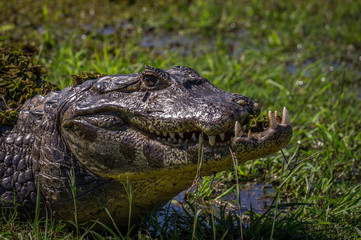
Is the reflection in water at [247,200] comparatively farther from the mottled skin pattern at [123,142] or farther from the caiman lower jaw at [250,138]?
the caiman lower jaw at [250,138]

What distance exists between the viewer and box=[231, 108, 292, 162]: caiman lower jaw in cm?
255

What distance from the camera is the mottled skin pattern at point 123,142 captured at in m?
2.63

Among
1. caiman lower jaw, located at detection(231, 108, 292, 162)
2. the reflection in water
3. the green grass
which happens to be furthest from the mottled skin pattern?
the reflection in water

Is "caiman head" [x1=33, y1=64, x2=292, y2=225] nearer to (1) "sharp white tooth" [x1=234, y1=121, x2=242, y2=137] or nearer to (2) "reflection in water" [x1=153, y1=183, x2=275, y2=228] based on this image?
(1) "sharp white tooth" [x1=234, y1=121, x2=242, y2=137]

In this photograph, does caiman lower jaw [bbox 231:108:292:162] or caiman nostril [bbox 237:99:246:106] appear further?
caiman nostril [bbox 237:99:246:106]

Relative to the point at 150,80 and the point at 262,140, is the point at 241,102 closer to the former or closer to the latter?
the point at 262,140

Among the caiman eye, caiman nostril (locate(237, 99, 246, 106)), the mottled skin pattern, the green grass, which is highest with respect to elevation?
the caiman eye

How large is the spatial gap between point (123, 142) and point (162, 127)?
0.87ft

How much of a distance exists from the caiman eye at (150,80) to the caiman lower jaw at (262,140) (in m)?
0.58

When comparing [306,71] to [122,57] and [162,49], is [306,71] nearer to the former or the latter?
[162,49]

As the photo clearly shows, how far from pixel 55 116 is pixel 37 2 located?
484cm

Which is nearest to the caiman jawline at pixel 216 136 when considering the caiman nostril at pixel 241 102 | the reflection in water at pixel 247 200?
the caiman nostril at pixel 241 102

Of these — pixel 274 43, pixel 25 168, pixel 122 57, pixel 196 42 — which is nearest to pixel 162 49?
pixel 196 42

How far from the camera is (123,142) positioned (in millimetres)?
2850
